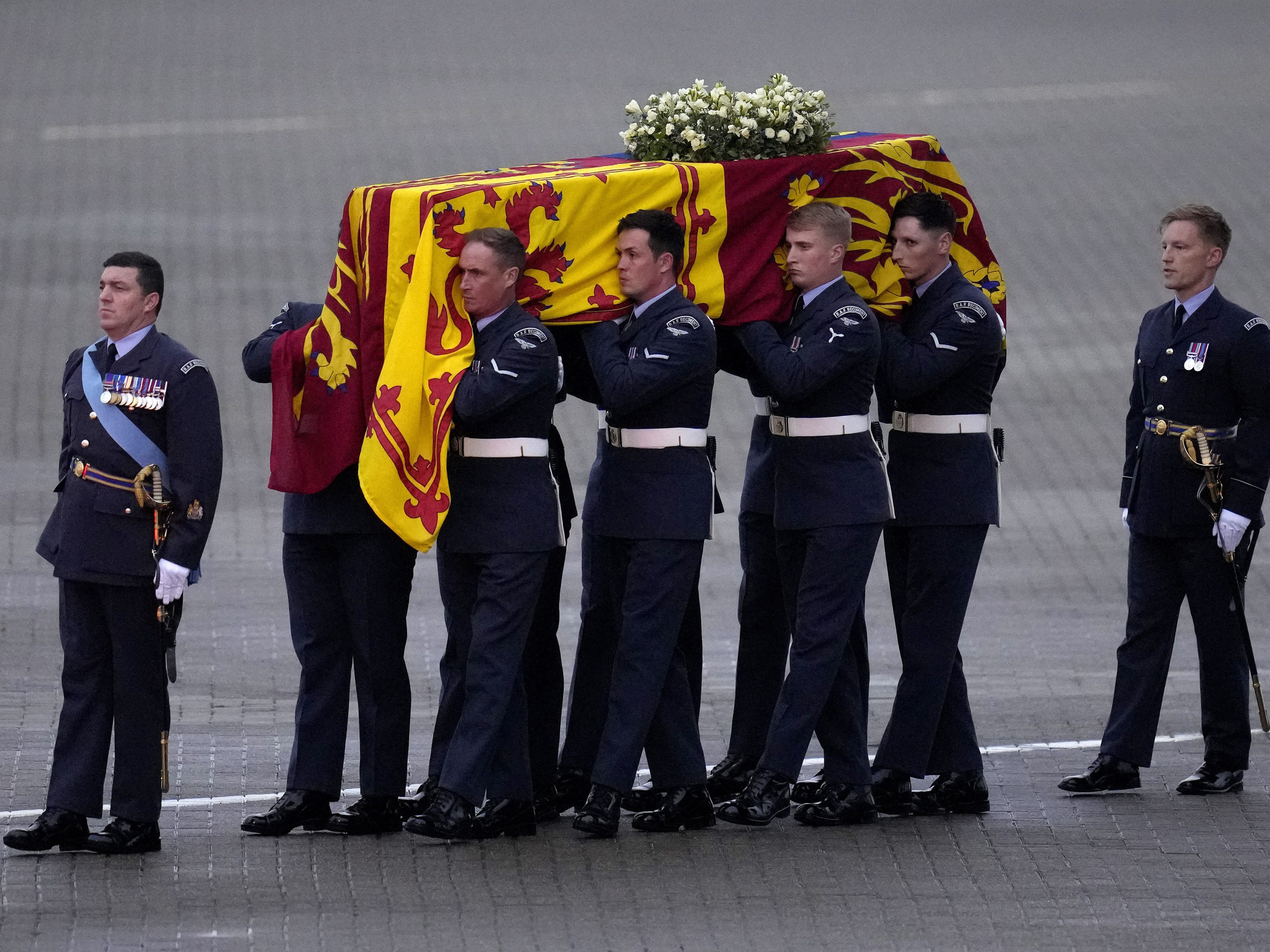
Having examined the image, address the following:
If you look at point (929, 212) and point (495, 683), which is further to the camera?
point (929, 212)

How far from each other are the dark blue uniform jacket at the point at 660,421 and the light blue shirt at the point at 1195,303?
5.49ft

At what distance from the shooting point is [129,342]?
650 cm

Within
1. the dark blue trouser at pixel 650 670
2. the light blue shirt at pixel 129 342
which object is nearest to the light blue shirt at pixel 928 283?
the dark blue trouser at pixel 650 670

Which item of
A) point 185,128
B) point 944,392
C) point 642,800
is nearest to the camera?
point 642,800

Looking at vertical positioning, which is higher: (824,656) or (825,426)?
(825,426)

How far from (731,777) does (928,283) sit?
1.70m

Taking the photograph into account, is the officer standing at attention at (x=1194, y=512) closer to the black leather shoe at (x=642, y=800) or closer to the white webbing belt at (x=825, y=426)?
the white webbing belt at (x=825, y=426)

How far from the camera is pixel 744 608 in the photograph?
7.27 meters

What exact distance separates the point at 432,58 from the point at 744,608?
18.3m

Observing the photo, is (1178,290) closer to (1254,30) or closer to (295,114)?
(295,114)

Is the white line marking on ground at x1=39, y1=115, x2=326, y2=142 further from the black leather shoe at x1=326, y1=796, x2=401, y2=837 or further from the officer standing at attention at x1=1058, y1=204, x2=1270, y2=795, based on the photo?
the black leather shoe at x1=326, y1=796, x2=401, y2=837

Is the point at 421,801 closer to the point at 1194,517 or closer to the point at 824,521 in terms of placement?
the point at 824,521

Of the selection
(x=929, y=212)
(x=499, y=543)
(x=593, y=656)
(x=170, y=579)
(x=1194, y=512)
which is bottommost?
(x=593, y=656)

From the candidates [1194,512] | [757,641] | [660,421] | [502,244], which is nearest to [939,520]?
[757,641]
